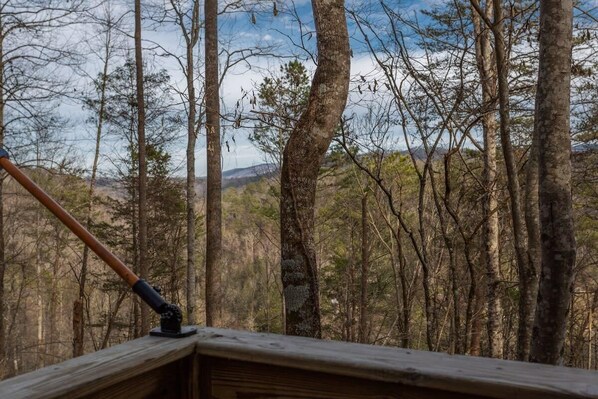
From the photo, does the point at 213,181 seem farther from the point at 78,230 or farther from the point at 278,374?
the point at 278,374

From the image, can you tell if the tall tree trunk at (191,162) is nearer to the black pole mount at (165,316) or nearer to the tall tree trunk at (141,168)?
the tall tree trunk at (141,168)

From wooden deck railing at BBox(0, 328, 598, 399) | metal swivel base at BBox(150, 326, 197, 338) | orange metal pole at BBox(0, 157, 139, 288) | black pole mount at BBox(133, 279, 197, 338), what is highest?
orange metal pole at BBox(0, 157, 139, 288)

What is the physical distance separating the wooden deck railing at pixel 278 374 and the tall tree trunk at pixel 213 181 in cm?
795

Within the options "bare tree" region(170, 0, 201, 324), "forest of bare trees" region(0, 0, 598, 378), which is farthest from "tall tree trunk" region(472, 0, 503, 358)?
"bare tree" region(170, 0, 201, 324)

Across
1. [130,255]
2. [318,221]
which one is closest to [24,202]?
[130,255]

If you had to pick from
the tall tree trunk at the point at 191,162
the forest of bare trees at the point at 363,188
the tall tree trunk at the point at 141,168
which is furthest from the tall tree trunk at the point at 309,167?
the tall tree trunk at the point at 141,168

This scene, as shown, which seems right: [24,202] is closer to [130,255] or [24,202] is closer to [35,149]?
[130,255]

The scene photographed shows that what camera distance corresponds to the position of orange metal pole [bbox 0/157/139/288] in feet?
3.69

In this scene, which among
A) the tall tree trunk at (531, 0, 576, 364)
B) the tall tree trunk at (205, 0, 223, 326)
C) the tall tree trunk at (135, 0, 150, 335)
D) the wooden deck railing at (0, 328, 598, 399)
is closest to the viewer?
the wooden deck railing at (0, 328, 598, 399)

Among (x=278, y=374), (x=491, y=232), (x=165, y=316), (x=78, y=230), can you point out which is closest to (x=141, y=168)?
(x=491, y=232)

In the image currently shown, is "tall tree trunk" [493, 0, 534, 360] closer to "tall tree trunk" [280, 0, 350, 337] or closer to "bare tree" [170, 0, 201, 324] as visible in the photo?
"tall tree trunk" [280, 0, 350, 337]

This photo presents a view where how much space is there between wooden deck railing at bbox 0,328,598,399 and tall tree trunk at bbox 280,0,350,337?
145 centimetres

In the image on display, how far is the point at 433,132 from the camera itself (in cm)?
500

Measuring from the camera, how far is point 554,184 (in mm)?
2023
